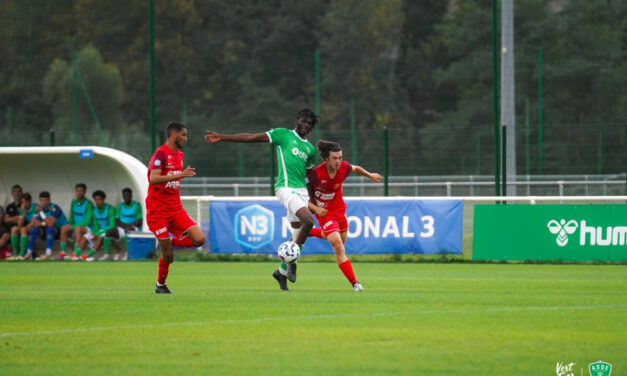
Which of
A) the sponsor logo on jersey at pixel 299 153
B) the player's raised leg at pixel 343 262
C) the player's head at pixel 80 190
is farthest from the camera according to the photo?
the player's head at pixel 80 190

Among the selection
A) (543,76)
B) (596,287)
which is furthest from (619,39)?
(596,287)

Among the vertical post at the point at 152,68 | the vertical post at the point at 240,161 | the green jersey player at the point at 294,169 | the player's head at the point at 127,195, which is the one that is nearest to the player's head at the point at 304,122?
the green jersey player at the point at 294,169

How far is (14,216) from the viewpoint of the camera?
23.5 metres

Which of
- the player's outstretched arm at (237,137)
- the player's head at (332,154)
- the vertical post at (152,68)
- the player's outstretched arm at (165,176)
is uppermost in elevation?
the vertical post at (152,68)

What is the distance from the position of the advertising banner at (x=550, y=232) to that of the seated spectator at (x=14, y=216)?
9.59 meters

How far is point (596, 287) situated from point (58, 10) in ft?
212

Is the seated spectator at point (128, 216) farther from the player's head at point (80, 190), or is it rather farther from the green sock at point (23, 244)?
the green sock at point (23, 244)

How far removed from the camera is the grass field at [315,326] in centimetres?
775

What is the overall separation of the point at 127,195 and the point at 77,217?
1.28m

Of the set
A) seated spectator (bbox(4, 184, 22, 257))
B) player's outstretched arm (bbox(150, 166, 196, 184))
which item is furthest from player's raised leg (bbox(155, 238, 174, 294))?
seated spectator (bbox(4, 184, 22, 257))

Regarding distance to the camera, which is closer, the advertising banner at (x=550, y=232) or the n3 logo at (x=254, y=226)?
the advertising banner at (x=550, y=232)

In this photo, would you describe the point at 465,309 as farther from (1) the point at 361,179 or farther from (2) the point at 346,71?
(2) the point at 346,71

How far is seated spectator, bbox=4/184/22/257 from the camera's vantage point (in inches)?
917

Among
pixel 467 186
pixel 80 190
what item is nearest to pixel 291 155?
pixel 80 190
